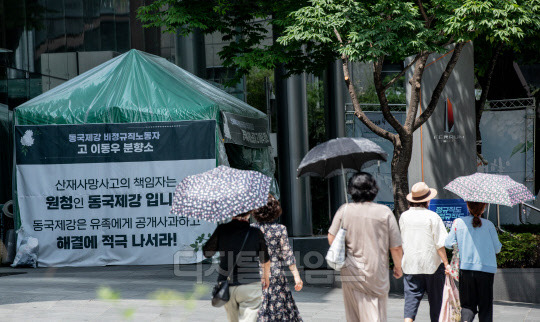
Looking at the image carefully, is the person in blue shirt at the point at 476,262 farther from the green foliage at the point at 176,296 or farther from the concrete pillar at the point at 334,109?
the concrete pillar at the point at 334,109

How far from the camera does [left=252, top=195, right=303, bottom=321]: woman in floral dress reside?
6.73m

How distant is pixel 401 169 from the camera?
458 inches

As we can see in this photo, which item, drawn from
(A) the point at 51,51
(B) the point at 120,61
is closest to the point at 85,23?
(A) the point at 51,51

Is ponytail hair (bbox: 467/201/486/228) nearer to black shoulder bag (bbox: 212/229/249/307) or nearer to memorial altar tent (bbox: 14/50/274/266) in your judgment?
black shoulder bag (bbox: 212/229/249/307)

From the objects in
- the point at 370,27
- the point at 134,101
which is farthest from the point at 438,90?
the point at 134,101

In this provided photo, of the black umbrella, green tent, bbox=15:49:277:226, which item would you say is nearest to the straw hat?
the black umbrella

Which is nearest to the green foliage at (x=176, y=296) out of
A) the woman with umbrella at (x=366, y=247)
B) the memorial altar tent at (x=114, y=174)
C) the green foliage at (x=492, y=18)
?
the memorial altar tent at (x=114, y=174)

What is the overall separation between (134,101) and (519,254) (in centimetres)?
788

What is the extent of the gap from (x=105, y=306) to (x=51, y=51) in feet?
43.8

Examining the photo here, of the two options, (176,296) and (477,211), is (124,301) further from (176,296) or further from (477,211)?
(477,211)

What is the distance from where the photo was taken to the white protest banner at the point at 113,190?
14078 millimetres

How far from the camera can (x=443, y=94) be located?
42.3 feet

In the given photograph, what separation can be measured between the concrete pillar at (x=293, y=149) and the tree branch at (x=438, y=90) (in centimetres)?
998

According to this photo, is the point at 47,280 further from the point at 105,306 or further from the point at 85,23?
the point at 85,23
